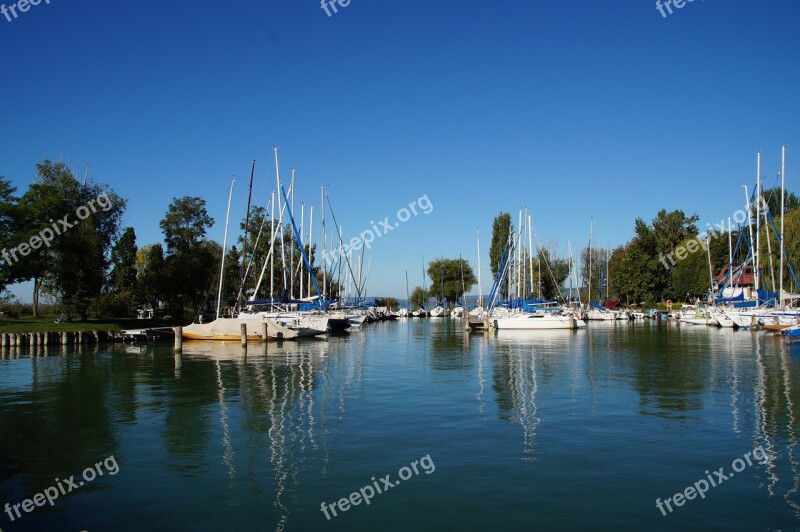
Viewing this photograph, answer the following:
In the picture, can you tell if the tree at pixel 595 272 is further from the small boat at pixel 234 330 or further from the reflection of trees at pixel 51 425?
the reflection of trees at pixel 51 425

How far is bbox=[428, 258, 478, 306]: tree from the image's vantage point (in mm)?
140375

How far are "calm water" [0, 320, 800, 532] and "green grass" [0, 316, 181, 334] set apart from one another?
24.2 meters

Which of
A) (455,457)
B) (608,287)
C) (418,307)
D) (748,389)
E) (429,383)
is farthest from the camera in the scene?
(418,307)

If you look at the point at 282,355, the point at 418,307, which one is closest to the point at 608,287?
the point at 418,307

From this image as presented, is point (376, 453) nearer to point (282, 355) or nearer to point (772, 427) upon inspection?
point (772, 427)

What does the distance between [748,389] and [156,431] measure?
2117 cm

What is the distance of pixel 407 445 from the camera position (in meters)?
15.4

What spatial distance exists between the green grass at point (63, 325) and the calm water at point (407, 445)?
24167 mm

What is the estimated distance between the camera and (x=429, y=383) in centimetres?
2655

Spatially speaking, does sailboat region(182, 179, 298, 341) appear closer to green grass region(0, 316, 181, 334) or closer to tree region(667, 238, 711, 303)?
green grass region(0, 316, 181, 334)

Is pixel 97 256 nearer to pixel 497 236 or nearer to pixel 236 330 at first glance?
pixel 236 330

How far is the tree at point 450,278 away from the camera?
461 ft

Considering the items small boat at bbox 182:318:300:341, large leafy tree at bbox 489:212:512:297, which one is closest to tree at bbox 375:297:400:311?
large leafy tree at bbox 489:212:512:297

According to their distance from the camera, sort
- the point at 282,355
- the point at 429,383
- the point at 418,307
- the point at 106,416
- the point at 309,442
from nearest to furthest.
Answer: the point at 309,442 → the point at 106,416 → the point at 429,383 → the point at 282,355 → the point at 418,307
